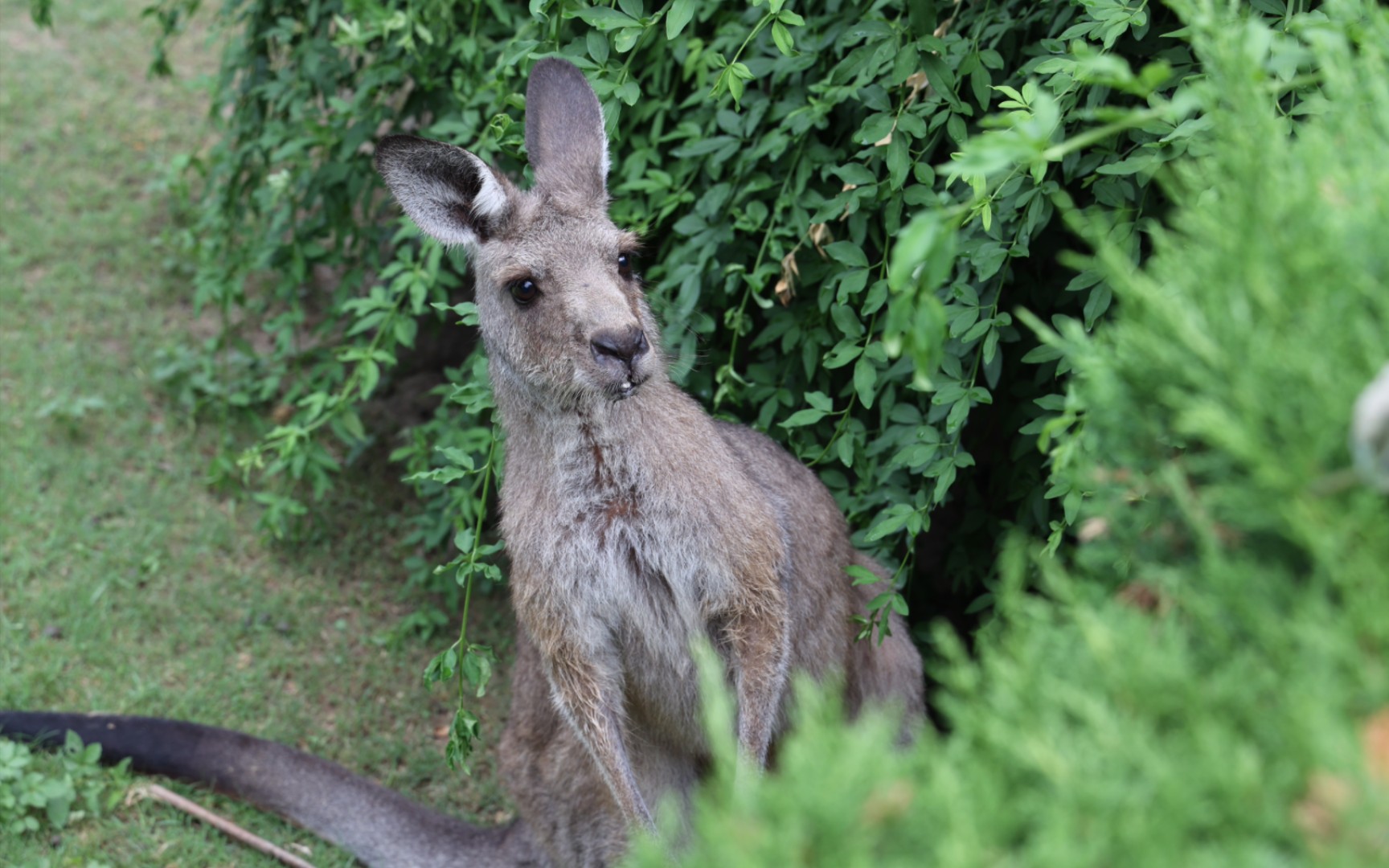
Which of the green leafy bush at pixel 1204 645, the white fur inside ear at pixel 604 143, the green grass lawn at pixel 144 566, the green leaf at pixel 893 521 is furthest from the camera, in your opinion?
the green grass lawn at pixel 144 566

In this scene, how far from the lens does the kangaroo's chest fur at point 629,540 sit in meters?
3.61

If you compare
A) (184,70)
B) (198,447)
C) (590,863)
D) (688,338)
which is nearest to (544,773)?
(590,863)

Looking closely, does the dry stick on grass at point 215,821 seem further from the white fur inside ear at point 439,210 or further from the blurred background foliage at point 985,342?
the white fur inside ear at point 439,210

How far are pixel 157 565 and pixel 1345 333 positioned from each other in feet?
16.6

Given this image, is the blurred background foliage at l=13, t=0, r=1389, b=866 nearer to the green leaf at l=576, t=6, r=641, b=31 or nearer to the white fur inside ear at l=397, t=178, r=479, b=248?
the green leaf at l=576, t=6, r=641, b=31

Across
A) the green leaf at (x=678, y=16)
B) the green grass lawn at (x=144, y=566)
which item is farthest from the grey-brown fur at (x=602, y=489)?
the green grass lawn at (x=144, y=566)

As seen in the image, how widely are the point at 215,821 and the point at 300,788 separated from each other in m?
0.31

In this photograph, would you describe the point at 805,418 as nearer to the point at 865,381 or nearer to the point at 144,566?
the point at 865,381

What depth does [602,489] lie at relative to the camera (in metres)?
3.65

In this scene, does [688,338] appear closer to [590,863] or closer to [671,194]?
[671,194]

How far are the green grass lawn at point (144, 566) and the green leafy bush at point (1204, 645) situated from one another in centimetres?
339

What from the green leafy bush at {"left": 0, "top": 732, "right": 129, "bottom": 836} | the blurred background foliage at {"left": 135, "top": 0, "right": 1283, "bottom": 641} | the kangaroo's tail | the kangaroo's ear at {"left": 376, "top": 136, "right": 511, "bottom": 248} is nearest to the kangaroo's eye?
the kangaroo's ear at {"left": 376, "top": 136, "right": 511, "bottom": 248}

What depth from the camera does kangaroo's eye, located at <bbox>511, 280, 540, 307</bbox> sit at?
3688 mm

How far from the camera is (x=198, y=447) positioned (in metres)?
6.15
